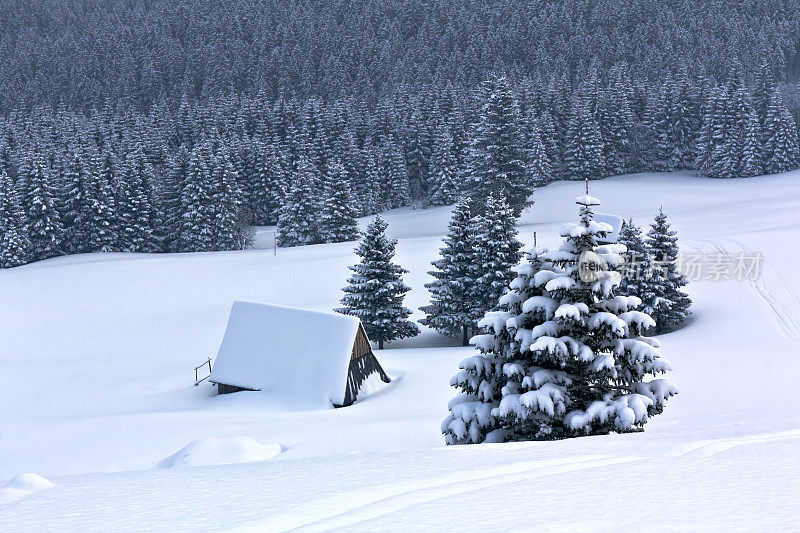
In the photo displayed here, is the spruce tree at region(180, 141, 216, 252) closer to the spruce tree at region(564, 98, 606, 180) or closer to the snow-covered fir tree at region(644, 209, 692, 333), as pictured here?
the spruce tree at region(564, 98, 606, 180)

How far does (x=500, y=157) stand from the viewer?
182 feet

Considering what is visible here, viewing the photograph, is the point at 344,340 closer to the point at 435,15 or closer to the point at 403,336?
the point at 403,336

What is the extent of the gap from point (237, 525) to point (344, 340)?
63.0 feet

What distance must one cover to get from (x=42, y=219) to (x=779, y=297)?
58.1 m

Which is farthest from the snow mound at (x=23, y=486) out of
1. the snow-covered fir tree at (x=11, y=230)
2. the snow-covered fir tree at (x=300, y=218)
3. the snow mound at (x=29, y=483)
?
the snow-covered fir tree at (x=11, y=230)

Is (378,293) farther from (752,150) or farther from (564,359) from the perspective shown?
(752,150)

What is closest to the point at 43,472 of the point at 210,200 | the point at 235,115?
the point at 210,200

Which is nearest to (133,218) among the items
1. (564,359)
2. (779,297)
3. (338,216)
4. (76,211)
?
(76,211)

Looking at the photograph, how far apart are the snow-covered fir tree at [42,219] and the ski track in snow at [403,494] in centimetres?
6588

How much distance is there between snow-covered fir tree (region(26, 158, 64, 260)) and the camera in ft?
214

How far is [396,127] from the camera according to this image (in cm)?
8631

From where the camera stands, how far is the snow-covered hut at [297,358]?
24000 millimetres

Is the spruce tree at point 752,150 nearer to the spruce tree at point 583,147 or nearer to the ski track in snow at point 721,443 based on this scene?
the spruce tree at point 583,147

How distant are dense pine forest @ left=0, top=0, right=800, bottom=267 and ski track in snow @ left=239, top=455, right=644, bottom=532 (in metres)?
48.8
